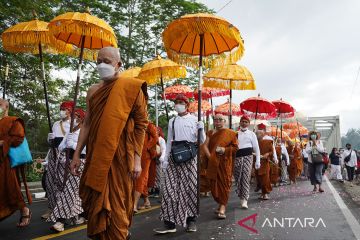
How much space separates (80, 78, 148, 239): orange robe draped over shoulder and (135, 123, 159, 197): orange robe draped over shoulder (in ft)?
13.1

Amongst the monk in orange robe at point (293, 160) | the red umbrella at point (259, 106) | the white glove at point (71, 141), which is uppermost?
the red umbrella at point (259, 106)

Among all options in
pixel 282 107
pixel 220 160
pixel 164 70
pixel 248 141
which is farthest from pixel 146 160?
pixel 282 107

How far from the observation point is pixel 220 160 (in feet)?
24.9

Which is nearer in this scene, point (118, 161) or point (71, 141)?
point (118, 161)

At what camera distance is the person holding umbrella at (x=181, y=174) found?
5.79m

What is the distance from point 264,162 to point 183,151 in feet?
18.2

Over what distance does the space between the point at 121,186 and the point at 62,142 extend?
300cm

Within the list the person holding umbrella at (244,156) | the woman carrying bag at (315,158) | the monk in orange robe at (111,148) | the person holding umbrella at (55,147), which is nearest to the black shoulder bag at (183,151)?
the person holding umbrella at (55,147)

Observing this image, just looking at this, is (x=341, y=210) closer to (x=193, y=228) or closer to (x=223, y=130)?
(x=223, y=130)

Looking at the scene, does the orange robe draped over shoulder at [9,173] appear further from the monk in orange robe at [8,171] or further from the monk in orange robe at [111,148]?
the monk in orange robe at [111,148]

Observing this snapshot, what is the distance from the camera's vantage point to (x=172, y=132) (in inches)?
244

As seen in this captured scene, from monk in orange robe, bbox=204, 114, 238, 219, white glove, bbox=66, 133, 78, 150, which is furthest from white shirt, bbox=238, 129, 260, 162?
white glove, bbox=66, 133, 78, 150

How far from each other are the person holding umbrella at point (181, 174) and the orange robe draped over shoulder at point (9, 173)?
7.35ft

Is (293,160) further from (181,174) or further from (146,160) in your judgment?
(181,174)
